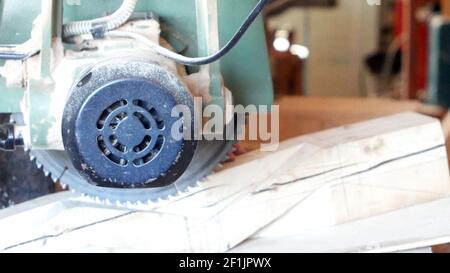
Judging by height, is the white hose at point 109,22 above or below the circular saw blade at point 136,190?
above

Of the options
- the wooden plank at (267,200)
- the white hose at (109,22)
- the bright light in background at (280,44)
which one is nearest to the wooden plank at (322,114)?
the wooden plank at (267,200)

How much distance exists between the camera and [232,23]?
761mm

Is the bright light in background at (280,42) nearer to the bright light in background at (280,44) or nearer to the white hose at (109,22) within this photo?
the bright light in background at (280,44)

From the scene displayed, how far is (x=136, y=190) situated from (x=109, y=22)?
196 millimetres

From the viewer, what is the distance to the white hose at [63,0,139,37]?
27.1 inches

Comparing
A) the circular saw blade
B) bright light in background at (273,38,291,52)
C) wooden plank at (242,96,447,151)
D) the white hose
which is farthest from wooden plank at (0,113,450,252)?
bright light in background at (273,38,291,52)

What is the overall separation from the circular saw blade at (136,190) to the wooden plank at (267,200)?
1cm

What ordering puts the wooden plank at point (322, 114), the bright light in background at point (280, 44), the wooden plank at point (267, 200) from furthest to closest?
the bright light in background at point (280, 44)
the wooden plank at point (322, 114)
the wooden plank at point (267, 200)

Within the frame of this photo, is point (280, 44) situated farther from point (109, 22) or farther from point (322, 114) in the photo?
point (109, 22)

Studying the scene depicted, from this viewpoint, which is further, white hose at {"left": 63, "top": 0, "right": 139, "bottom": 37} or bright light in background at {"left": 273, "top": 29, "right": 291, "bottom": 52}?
bright light in background at {"left": 273, "top": 29, "right": 291, "bottom": 52}

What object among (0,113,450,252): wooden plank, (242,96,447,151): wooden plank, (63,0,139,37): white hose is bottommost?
(0,113,450,252): wooden plank

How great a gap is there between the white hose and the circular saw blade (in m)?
0.16

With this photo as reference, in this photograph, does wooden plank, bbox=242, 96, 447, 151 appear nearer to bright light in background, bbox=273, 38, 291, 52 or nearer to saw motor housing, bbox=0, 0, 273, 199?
saw motor housing, bbox=0, 0, 273, 199

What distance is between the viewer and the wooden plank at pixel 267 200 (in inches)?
30.0
